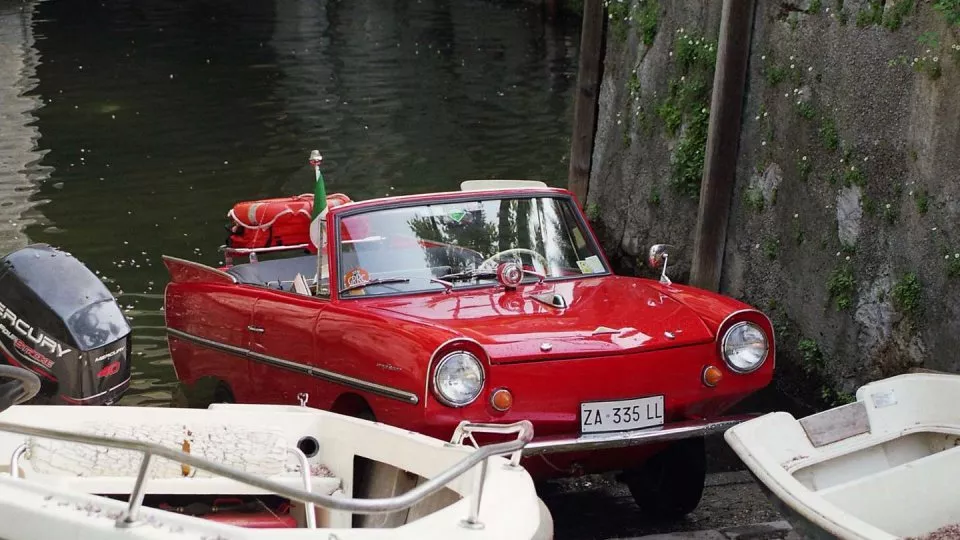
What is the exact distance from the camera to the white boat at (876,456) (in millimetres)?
5125

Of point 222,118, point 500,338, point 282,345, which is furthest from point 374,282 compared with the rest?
point 222,118

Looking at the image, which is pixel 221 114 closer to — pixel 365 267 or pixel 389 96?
pixel 389 96

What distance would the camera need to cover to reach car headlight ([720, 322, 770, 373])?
19.7ft

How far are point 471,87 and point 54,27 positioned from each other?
11.3 m

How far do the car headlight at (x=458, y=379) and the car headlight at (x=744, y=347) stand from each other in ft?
4.01

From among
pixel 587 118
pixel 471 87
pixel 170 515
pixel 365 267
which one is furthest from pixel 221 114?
pixel 170 515

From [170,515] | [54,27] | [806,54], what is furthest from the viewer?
[54,27]

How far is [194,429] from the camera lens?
522 cm

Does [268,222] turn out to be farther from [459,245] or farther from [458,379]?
[458,379]

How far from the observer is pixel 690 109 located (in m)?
9.59

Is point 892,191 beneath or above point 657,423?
above

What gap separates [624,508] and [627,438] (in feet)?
4.14

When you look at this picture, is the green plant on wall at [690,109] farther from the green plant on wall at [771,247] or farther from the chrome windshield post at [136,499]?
the chrome windshield post at [136,499]

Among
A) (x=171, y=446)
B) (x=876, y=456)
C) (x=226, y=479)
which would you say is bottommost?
(x=876, y=456)
